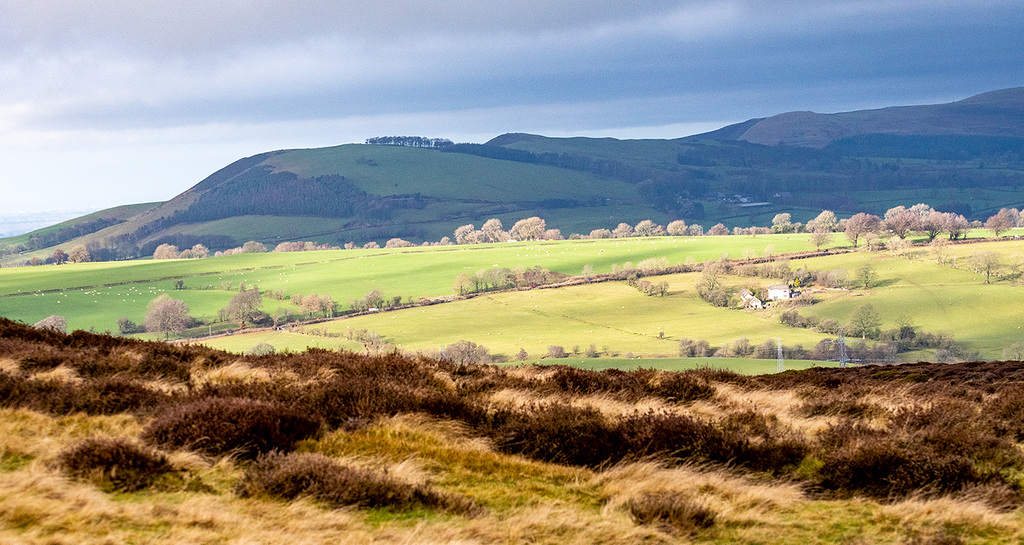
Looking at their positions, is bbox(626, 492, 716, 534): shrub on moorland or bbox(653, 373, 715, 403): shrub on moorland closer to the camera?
bbox(626, 492, 716, 534): shrub on moorland

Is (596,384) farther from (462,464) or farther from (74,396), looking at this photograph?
(74,396)

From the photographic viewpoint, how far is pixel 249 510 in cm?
705

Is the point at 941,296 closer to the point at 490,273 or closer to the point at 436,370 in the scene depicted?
the point at 490,273

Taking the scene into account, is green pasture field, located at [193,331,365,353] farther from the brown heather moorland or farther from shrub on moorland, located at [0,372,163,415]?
the brown heather moorland

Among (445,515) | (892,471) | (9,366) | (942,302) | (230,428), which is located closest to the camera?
(445,515)

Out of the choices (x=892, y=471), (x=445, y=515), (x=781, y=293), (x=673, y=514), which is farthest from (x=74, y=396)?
(x=781, y=293)

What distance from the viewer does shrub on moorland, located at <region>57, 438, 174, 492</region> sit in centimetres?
743

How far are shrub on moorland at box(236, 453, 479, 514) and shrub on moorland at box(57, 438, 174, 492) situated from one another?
0.95 m

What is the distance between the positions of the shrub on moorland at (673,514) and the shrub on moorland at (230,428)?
13.2ft

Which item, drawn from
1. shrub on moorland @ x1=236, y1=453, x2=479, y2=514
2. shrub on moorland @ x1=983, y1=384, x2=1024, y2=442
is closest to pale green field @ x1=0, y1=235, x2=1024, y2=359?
shrub on moorland @ x1=983, y1=384, x2=1024, y2=442

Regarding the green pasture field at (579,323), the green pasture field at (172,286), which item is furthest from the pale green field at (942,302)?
the green pasture field at (172,286)

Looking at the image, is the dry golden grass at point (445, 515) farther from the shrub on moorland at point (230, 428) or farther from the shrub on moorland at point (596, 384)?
the shrub on moorland at point (596, 384)

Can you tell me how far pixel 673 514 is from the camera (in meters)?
7.43

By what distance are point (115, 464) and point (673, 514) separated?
220 inches
